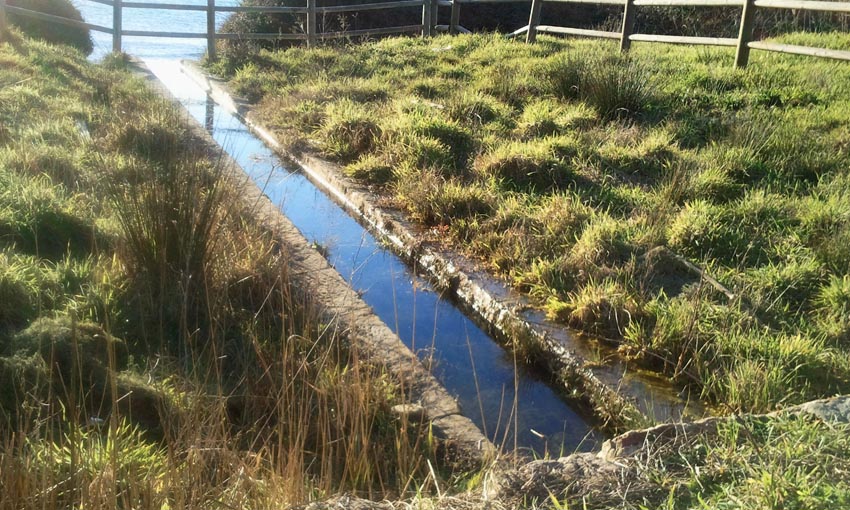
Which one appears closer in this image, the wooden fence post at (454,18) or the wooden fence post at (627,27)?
the wooden fence post at (627,27)

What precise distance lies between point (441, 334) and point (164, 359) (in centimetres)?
156

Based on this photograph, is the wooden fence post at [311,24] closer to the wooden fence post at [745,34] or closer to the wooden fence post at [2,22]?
the wooden fence post at [2,22]

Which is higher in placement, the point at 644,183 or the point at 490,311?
the point at 644,183

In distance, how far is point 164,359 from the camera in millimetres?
3451

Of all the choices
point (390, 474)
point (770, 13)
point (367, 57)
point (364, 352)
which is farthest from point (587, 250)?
point (770, 13)

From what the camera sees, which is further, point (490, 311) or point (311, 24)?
point (311, 24)

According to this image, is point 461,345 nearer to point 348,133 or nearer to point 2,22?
point 348,133

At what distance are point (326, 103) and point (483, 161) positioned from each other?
2906 mm

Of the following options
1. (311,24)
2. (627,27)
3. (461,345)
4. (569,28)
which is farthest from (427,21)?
(461,345)

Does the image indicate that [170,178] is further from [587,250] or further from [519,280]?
[587,250]

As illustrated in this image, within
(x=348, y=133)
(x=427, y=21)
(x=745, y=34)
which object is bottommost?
(x=348, y=133)

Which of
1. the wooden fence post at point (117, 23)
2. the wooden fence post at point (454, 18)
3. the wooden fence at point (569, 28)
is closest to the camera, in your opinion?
the wooden fence at point (569, 28)

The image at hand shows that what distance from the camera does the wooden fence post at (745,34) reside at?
29.7 ft

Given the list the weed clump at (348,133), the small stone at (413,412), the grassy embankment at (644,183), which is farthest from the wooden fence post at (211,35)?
the small stone at (413,412)
